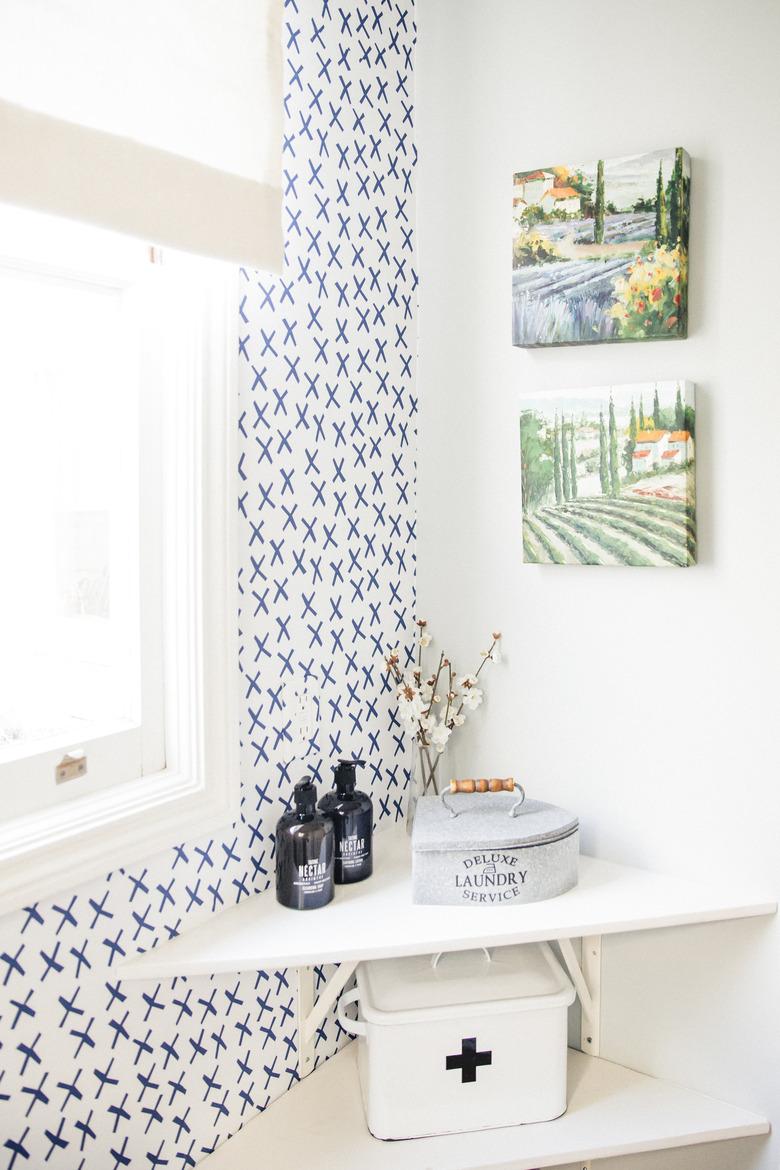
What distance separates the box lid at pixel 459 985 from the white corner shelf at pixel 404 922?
0.41 feet

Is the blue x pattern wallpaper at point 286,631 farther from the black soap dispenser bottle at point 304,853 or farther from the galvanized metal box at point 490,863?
the galvanized metal box at point 490,863

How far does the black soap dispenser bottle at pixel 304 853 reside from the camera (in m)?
1.26

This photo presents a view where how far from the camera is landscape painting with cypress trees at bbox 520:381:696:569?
1.32 metres

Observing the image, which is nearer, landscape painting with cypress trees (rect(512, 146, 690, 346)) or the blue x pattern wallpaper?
the blue x pattern wallpaper

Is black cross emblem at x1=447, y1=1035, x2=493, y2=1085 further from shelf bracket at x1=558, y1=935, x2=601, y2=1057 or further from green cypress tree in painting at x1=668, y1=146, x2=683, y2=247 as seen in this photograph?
green cypress tree in painting at x1=668, y1=146, x2=683, y2=247

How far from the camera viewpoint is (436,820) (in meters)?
1.36

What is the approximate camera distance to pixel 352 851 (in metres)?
1.37

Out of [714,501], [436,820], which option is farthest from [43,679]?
[714,501]

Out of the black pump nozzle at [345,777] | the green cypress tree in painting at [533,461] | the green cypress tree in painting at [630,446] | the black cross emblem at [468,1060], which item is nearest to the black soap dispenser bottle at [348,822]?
the black pump nozzle at [345,777]

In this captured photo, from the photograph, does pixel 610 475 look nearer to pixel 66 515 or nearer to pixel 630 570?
pixel 630 570

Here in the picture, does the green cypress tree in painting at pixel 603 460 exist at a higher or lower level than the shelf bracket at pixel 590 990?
higher

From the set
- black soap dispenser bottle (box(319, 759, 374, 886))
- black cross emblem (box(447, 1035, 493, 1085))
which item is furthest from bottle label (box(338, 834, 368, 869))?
black cross emblem (box(447, 1035, 493, 1085))

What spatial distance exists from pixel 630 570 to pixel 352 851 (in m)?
0.61

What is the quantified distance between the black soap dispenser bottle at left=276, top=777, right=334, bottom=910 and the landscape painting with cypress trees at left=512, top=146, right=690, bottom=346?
0.79 meters
